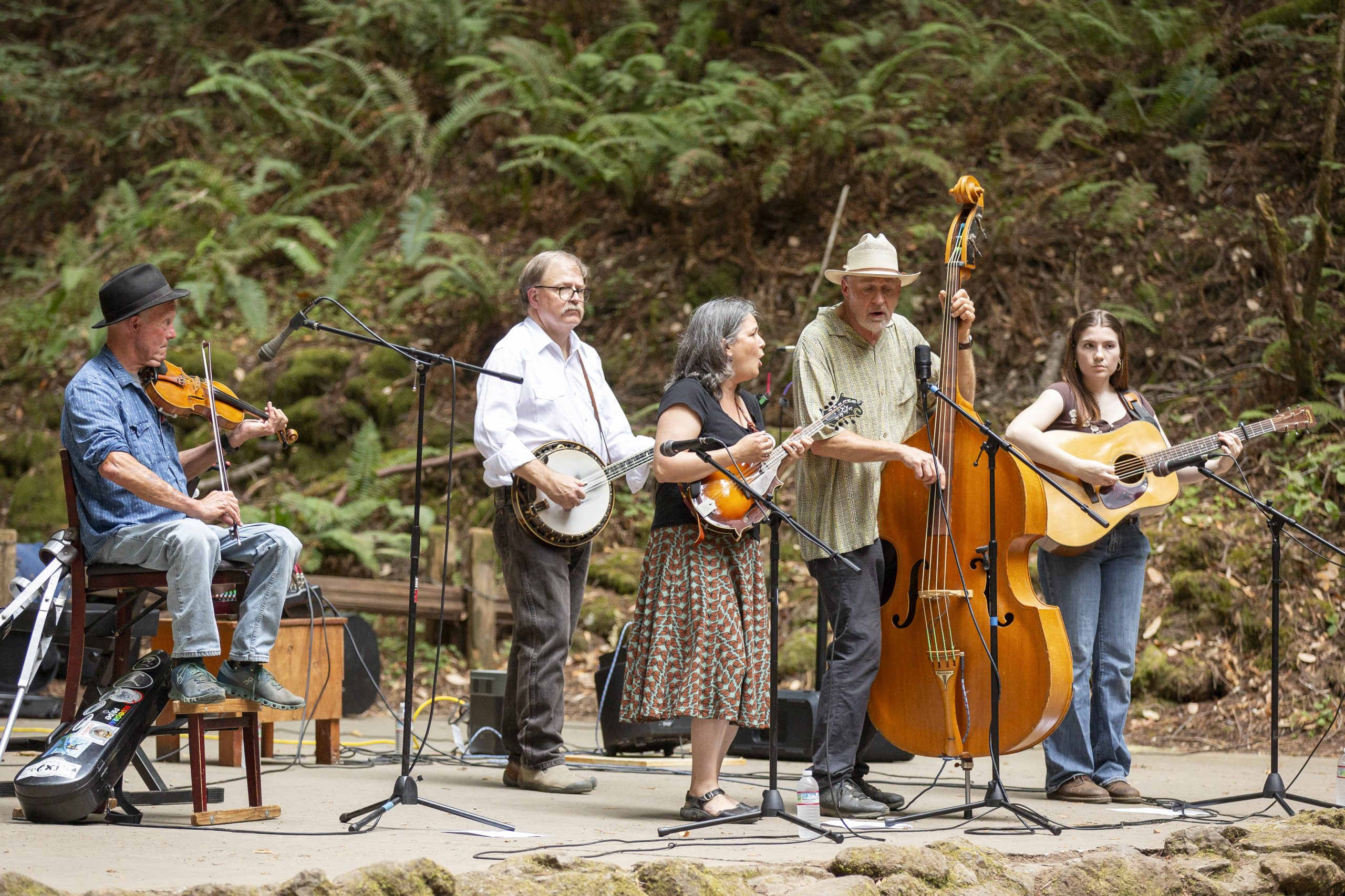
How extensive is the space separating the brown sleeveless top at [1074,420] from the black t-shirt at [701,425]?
4.58 feet

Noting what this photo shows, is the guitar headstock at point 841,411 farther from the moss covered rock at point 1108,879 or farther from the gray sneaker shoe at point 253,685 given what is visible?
the gray sneaker shoe at point 253,685

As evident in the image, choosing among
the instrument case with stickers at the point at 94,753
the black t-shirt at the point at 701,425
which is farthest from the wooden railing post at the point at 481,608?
the instrument case with stickers at the point at 94,753

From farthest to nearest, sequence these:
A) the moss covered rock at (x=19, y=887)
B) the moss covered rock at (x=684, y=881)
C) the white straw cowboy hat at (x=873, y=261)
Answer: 1. the white straw cowboy hat at (x=873, y=261)
2. the moss covered rock at (x=684, y=881)
3. the moss covered rock at (x=19, y=887)

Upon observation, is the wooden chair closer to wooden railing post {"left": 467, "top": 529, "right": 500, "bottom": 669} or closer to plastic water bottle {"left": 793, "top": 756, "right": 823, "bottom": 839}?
plastic water bottle {"left": 793, "top": 756, "right": 823, "bottom": 839}

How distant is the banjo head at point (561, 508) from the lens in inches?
181

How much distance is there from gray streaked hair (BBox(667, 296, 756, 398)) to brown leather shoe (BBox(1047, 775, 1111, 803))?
6.51ft

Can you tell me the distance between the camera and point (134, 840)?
3414 mm

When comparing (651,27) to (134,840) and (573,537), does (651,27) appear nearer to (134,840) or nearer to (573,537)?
(573,537)

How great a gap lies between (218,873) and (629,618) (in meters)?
5.25

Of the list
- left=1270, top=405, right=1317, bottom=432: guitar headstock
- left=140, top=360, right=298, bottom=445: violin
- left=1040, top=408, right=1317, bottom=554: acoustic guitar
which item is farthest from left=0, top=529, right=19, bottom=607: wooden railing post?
left=1270, top=405, right=1317, bottom=432: guitar headstock

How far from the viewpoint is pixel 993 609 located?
4039mm

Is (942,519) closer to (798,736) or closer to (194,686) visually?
(798,736)

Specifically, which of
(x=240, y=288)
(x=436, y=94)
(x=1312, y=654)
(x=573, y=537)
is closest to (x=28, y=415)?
(x=240, y=288)

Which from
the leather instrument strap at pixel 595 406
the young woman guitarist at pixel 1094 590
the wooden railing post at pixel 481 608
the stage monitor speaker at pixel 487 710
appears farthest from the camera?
the wooden railing post at pixel 481 608
